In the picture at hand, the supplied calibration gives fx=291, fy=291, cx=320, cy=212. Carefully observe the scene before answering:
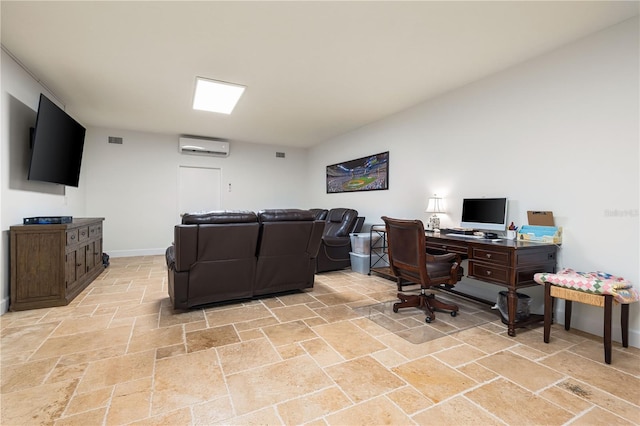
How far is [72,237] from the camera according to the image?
3.21 metres

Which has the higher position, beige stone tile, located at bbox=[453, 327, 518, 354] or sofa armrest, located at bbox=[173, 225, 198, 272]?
sofa armrest, located at bbox=[173, 225, 198, 272]

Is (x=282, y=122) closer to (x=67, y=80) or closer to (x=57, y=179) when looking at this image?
(x=67, y=80)

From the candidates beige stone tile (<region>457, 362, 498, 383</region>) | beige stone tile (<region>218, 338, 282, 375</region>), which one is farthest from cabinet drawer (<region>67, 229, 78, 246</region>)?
beige stone tile (<region>457, 362, 498, 383</region>)

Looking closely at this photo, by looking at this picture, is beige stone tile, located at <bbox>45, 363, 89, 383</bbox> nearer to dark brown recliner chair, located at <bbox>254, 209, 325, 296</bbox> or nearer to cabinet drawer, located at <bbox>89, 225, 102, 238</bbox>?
dark brown recliner chair, located at <bbox>254, 209, 325, 296</bbox>

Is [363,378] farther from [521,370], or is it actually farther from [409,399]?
[521,370]

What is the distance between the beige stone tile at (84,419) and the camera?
4.63ft

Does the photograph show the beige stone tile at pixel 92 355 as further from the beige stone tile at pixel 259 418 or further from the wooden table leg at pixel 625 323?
the wooden table leg at pixel 625 323

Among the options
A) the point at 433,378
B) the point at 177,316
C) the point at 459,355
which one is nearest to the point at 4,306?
the point at 177,316

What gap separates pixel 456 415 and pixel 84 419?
187 cm

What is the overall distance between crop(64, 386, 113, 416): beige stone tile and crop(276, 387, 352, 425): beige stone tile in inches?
37.6

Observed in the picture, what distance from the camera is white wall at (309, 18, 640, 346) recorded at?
7.70 ft

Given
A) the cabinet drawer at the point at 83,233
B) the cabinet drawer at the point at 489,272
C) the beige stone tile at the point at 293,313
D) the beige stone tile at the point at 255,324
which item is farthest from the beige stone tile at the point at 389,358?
the cabinet drawer at the point at 83,233

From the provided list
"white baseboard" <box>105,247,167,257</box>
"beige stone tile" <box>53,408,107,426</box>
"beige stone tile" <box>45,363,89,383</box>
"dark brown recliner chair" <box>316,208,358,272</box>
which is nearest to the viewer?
"beige stone tile" <box>53,408,107,426</box>

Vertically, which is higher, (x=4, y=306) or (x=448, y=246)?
(x=448, y=246)
